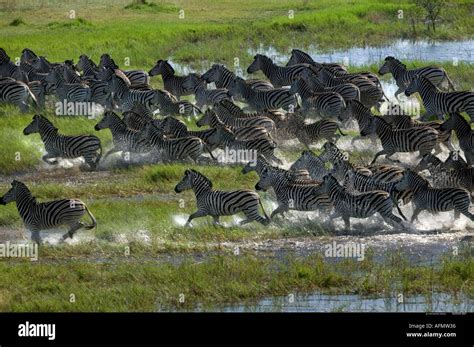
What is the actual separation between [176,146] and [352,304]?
861 cm

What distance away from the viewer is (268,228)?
61.4ft

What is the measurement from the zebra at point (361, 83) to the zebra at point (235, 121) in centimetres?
376

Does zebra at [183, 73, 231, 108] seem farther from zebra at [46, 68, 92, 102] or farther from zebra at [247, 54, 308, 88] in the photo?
zebra at [46, 68, 92, 102]

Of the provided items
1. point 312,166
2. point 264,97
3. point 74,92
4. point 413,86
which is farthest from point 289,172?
point 74,92

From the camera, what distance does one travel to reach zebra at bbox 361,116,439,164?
22.6m

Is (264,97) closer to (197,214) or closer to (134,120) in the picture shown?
(134,120)

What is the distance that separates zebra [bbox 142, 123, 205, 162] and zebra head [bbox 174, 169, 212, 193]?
3.42 metres

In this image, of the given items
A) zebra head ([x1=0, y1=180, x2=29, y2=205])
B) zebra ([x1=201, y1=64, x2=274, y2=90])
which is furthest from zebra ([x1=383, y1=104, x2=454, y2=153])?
zebra head ([x1=0, y1=180, x2=29, y2=205])

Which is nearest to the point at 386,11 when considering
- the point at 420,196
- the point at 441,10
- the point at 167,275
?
the point at 441,10

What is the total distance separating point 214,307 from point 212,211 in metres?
3.88

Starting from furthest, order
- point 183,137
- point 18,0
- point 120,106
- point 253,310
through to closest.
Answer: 1. point 18,0
2. point 120,106
3. point 183,137
4. point 253,310

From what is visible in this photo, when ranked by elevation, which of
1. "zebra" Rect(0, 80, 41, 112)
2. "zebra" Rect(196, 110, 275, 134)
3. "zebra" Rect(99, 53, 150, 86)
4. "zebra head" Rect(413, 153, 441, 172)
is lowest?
Answer: "zebra head" Rect(413, 153, 441, 172)

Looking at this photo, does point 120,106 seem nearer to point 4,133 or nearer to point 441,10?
point 4,133

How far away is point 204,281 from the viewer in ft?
51.3
